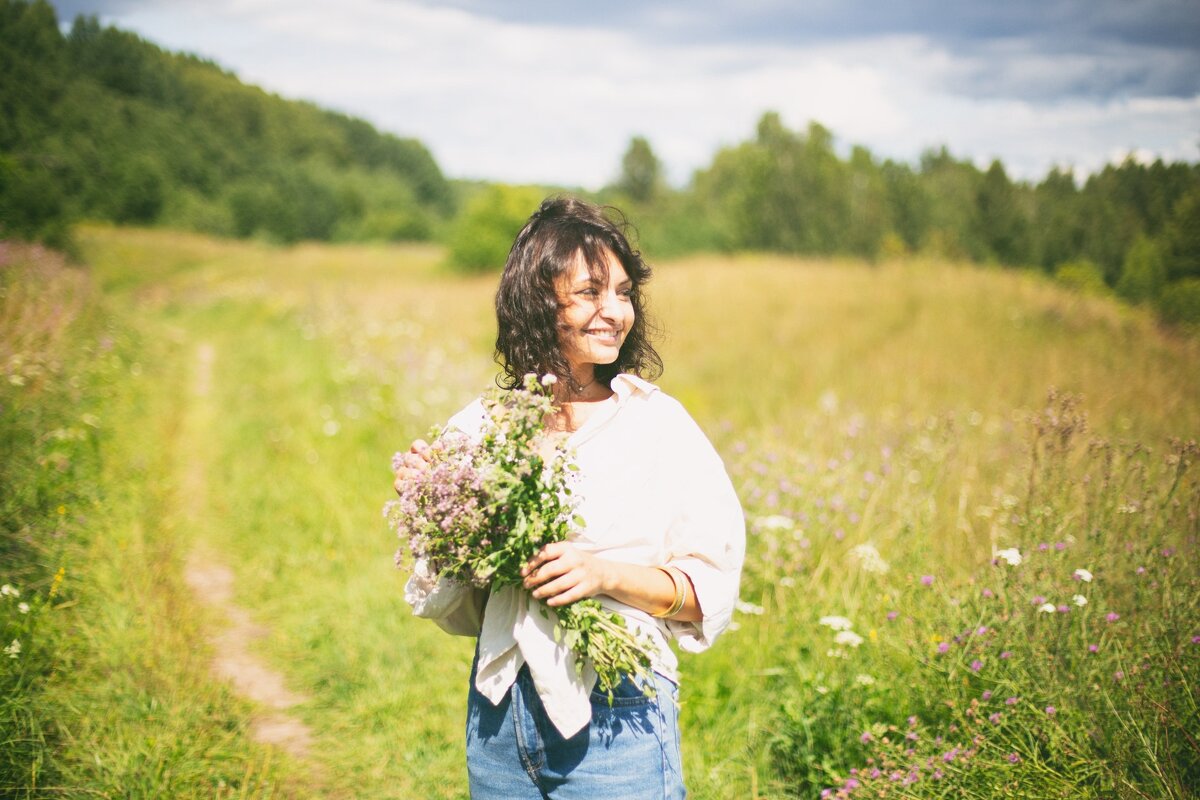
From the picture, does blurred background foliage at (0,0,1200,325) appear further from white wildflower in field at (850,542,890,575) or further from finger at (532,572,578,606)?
finger at (532,572,578,606)

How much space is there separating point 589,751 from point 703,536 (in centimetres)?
57

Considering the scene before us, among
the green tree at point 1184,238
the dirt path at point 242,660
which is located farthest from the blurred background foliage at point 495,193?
the dirt path at point 242,660

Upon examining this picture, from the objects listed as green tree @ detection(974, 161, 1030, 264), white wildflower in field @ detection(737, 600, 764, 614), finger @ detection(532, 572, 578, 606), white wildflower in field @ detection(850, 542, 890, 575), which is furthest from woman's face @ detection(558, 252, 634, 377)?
green tree @ detection(974, 161, 1030, 264)

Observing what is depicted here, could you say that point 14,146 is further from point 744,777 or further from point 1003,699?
point 1003,699

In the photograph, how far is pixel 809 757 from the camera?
111 inches

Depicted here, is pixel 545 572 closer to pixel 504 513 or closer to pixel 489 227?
pixel 504 513

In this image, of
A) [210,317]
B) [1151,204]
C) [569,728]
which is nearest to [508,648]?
[569,728]

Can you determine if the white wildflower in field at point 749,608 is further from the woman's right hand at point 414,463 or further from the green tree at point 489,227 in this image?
the green tree at point 489,227

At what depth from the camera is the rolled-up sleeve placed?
166 cm

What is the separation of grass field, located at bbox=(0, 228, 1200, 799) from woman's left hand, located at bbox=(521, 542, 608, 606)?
154 centimetres

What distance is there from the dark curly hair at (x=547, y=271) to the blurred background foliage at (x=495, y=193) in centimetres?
177

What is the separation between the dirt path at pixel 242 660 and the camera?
3.37 m

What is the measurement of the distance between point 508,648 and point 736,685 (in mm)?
2100

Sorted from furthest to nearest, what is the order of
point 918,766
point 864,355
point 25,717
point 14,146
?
point 864,355
point 14,146
point 25,717
point 918,766
